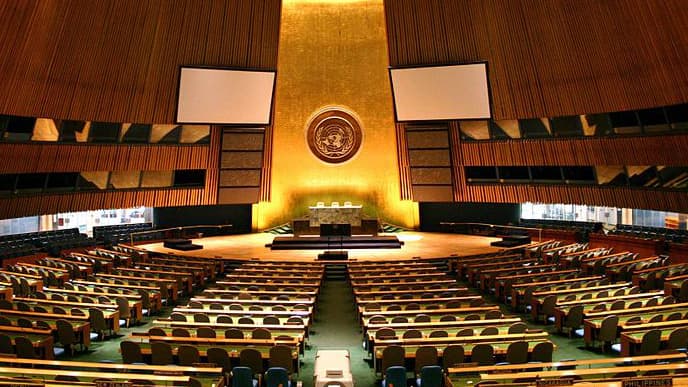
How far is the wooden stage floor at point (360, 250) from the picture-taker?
21672 mm

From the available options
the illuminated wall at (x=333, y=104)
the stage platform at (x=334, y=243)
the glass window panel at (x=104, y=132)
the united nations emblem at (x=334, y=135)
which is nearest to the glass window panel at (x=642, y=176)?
the stage platform at (x=334, y=243)

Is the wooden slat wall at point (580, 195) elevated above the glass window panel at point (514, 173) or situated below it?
below

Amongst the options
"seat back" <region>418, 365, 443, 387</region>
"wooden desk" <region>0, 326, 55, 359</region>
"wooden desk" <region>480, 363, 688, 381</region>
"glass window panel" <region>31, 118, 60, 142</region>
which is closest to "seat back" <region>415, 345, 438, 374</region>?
"seat back" <region>418, 365, 443, 387</region>

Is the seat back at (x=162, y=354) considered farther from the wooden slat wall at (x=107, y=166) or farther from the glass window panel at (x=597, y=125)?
the glass window panel at (x=597, y=125)

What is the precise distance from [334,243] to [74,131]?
966cm

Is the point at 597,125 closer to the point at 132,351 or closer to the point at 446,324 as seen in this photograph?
the point at 446,324

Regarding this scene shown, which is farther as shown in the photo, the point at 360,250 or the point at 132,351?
the point at 360,250

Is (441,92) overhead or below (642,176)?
overhead

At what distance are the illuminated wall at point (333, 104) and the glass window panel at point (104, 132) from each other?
755 cm

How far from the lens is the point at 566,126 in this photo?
2112 cm

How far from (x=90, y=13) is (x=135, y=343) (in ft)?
37.6

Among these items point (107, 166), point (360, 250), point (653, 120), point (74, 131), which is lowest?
point (360, 250)

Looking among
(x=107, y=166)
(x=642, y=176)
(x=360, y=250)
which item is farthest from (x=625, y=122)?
(x=107, y=166)

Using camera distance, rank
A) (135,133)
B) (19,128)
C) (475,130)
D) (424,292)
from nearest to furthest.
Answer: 1. (424,292)
2. (19,128)
3. (135,133)
4. (475,130)
